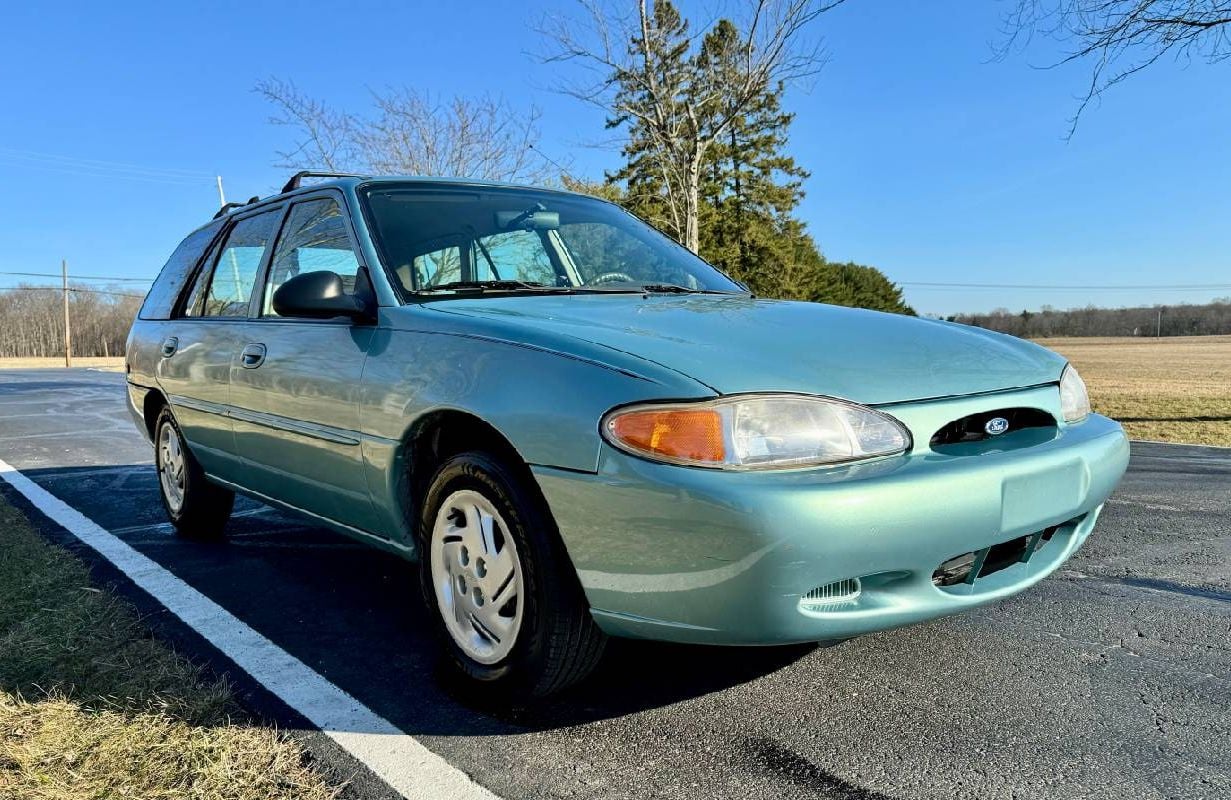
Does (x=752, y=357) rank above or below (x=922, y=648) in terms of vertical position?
above

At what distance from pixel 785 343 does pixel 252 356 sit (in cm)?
227

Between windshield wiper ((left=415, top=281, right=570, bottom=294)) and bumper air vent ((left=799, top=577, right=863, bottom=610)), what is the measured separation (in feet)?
5.12

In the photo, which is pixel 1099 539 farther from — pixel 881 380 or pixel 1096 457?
pixel 881 380

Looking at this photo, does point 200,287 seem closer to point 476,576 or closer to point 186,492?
point 186,492

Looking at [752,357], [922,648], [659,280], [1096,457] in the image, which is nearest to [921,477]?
[752,357]

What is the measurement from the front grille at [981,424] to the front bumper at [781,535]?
0.24 feet

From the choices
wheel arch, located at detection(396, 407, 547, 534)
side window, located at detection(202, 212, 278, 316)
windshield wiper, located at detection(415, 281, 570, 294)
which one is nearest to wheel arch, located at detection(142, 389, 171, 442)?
side window, located at detection(202, 212, 278, 316)

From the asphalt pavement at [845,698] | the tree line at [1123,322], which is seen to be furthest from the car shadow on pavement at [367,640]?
the tree line at [1123,322]

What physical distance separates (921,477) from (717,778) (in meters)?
0.86

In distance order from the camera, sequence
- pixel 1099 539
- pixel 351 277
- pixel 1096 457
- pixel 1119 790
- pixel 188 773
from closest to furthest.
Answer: pixel 1119 790
pixel 188 773
pixel 1096 457
pixel 351 277
pixel 1099 539

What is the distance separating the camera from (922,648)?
9.20 ft

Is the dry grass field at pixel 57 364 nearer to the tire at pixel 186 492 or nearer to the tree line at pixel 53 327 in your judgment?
the tree line at pixel 53 327

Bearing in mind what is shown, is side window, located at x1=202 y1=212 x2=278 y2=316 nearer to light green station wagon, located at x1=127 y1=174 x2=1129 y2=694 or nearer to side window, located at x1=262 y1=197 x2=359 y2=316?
side window, located at x1=262 y1=197 x2=359 y2=316

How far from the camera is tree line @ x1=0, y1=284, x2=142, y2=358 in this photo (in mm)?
82688
